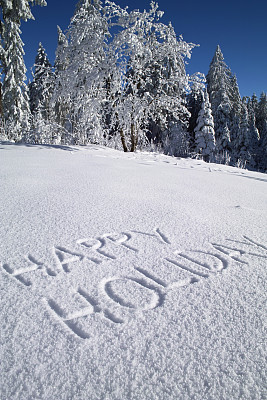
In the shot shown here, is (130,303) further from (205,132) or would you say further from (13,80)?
(205,132)

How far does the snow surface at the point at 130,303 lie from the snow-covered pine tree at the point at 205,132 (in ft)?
66.3

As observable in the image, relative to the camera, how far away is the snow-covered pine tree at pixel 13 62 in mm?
10133

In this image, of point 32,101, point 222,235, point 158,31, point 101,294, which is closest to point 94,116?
point 158,31

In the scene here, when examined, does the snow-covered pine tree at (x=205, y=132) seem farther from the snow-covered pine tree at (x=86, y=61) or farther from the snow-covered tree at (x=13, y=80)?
the snow-covered pine tree at (x=86, y=61)

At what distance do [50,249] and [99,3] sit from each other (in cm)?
906

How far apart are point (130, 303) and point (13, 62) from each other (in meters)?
16.8

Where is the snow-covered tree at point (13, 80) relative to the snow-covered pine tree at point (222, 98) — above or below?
below

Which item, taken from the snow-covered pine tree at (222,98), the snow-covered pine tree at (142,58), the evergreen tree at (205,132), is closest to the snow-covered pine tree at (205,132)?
the evergreen tree at (205,132)

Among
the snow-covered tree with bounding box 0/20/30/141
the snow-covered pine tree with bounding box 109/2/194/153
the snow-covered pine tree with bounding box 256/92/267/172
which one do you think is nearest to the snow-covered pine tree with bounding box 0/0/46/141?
the snow-covered tree with bounding box 0/20/30/141

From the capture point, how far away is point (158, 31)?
743 cm

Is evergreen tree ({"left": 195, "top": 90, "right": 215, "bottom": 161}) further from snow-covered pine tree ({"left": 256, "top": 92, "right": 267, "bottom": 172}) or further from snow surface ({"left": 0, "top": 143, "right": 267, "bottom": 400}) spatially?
snow surface ({"left": 0, "top": 143, "right": 267, "bottom": 400})

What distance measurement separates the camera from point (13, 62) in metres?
13.4

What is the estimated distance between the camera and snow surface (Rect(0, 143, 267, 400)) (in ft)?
2.12

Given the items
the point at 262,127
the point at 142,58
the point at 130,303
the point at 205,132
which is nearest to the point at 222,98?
the point at 205,132
